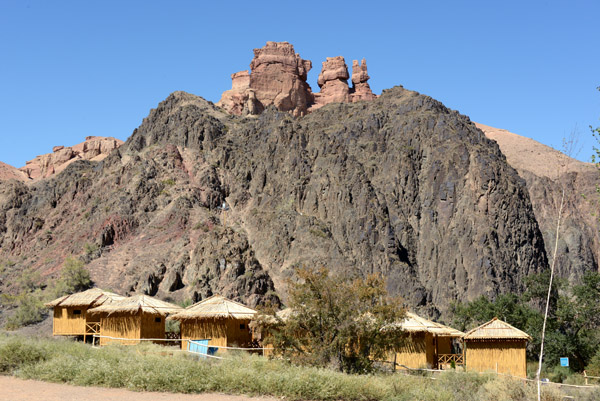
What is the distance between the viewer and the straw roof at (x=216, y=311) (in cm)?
3475

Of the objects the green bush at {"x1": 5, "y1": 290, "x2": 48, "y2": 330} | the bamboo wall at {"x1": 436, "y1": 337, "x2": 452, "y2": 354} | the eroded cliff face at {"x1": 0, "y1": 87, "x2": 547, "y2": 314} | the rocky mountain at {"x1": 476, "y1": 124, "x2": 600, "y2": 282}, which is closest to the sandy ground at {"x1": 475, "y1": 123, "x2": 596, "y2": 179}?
the rocky mountain at {"x1": 476, "y1": 124, "x2": 600, "y2": 282}

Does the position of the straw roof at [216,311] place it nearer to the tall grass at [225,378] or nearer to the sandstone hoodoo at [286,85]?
the tall grass at [225,378]

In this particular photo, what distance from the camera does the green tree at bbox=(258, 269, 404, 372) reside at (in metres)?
25.3

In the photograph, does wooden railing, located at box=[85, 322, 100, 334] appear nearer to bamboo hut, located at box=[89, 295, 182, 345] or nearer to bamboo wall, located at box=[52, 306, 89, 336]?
bamboo wall, located at box=[52, 306, 89, 336]

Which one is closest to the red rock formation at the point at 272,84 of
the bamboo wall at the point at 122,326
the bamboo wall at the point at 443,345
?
the bamboo wall at the point at 443,345

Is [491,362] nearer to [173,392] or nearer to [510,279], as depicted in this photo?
[173,392]

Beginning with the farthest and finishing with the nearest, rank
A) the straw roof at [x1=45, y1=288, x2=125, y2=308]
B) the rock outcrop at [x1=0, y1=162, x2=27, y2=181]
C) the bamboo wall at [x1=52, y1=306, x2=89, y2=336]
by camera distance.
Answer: the rock outcrop at [x1=0, y1=162, x2=27, y2=181] < the bamboo wall at [x1=52, y1=306, x2=89, y2=336] < the straw roof at [x1=45, y1=288, x2=125, y2=308]

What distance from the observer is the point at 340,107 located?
3883 inches

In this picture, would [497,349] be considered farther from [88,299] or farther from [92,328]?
[88,299]

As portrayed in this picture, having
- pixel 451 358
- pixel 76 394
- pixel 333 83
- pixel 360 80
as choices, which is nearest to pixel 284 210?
pixel 451 358

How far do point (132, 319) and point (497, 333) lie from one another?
745 inches

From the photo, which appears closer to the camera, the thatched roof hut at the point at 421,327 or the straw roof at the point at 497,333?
the straw roof at the point at 497,333

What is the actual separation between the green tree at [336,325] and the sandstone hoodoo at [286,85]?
76.5 m

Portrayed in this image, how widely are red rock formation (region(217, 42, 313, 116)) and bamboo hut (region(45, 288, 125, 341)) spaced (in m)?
62.5
